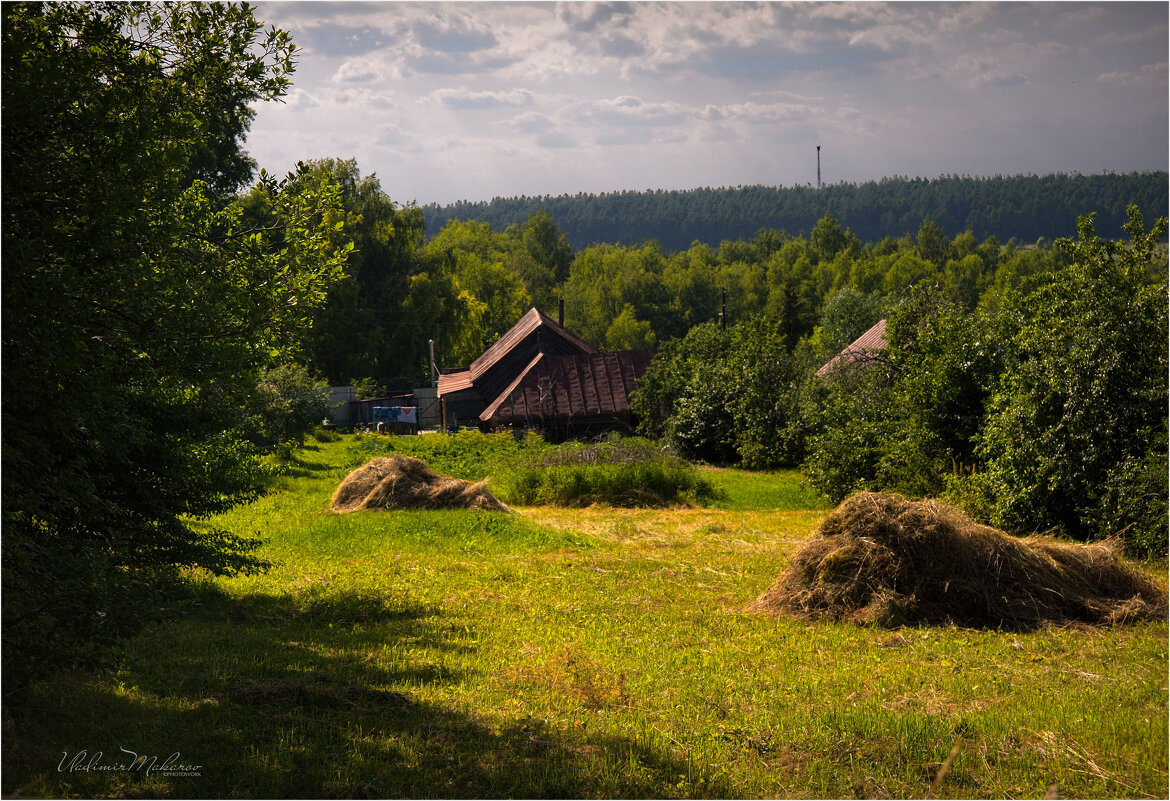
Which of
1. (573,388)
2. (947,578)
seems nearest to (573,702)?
(947,578)

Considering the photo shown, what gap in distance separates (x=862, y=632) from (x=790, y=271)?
114 m

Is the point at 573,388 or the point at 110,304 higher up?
the point at 110,304

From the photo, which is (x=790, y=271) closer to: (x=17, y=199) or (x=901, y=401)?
(x=901, y=401)

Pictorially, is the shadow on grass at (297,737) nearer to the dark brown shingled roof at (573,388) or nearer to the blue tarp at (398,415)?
the dark brown shingled roof at (573,388)

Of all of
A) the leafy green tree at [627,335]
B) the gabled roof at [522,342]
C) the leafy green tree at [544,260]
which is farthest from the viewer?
the leafy green tree at [544,260]

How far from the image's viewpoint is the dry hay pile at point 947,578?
33.2ft

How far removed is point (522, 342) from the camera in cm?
4556

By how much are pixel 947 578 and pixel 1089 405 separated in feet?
17.6

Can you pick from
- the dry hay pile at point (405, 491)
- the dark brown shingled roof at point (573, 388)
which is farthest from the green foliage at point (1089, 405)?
the dark brown shingled roof at point (573, 388)

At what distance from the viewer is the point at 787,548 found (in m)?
15.6

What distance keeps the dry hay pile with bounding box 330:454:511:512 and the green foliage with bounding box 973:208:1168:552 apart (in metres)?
10.5

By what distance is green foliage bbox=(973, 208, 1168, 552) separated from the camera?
13094mm

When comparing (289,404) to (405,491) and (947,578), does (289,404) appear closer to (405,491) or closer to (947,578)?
(405,491)

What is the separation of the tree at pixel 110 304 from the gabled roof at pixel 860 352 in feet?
66.8
